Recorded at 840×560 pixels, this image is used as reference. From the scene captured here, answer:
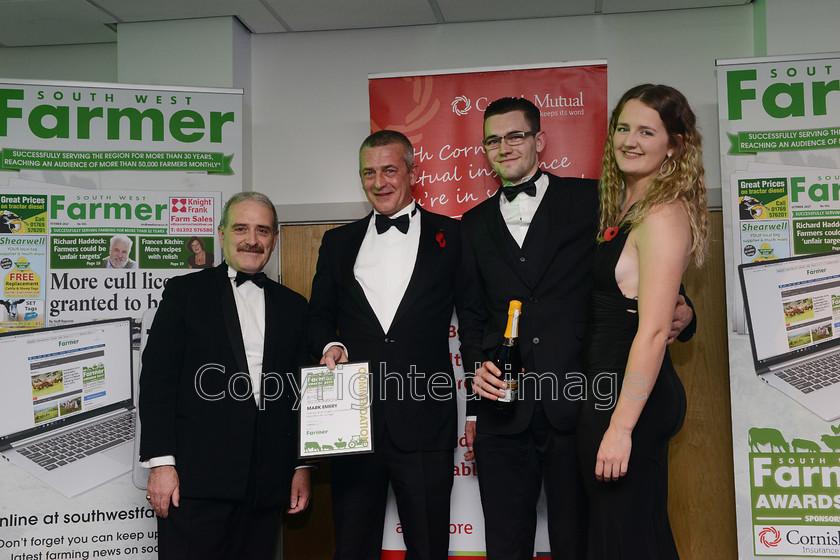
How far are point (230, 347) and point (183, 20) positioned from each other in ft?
7.55

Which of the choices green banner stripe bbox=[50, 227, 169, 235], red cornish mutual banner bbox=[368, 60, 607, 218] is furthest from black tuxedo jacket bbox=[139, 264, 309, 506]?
red cornish mutual banner bbox=[368, 60, 607, 218]

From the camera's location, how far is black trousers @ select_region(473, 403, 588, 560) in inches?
94.6

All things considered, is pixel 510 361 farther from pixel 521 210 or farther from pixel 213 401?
pixel 213 401

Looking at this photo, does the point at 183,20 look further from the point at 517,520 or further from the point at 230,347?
the point at 517,520

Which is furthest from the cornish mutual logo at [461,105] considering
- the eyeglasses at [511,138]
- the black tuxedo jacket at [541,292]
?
the black tuxedo jacket at [541,292]

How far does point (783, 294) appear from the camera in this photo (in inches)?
116

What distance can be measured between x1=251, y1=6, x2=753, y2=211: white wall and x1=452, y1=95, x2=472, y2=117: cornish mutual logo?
0.70 m

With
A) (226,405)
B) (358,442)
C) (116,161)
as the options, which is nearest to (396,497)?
(358,442)

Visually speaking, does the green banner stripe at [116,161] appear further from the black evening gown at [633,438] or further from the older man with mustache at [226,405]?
the black evening gown at [633,438]

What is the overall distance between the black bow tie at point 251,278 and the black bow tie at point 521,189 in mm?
1091

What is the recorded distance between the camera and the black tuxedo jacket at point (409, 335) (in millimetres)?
2621

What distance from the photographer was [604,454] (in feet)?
6.70

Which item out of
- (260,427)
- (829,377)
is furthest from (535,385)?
(829,377)

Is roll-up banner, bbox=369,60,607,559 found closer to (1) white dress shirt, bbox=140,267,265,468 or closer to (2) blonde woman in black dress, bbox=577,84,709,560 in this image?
(2) blonde woman in black dress, bbox=577,84,709,560
